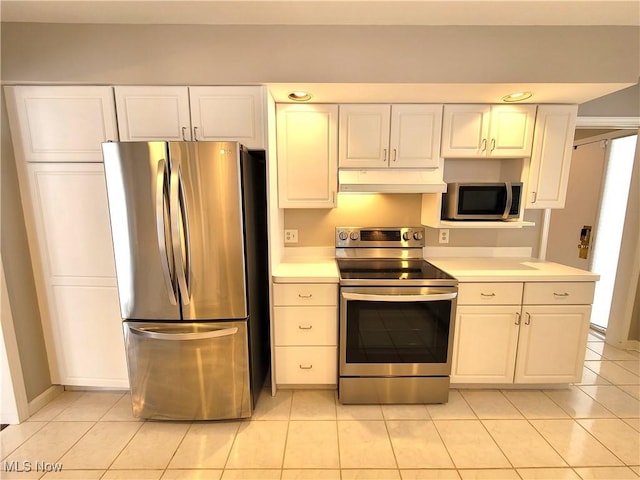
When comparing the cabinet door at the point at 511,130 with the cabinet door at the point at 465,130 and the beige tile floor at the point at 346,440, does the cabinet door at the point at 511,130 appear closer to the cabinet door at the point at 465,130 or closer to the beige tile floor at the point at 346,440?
the cabinet door at the point at 465,130

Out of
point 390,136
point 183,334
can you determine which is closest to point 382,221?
point 390,136

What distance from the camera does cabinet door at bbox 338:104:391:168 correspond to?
6.79 ft

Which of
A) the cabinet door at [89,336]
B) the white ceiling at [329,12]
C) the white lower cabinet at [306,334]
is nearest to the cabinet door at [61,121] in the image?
the white ceiling at [329,12]

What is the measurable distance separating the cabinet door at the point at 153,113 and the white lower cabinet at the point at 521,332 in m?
2.20

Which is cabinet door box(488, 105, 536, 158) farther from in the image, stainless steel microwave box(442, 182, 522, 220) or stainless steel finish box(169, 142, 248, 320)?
stainless steel finish box(169, 142, 248, 320)

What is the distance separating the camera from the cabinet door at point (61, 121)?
178 cm

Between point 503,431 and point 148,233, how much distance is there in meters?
2.48

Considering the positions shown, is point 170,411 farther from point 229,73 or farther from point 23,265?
point 229,73

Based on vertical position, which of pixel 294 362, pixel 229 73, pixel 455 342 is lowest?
pixel 294 362

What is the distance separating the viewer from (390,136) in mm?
2092

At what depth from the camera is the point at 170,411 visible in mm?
1803

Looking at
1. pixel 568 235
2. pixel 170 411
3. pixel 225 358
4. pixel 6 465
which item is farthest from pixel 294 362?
pixel 568 235

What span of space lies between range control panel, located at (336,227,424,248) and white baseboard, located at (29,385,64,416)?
2.40 meters

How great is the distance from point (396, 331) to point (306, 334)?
0.63 m
